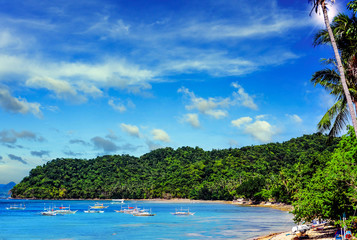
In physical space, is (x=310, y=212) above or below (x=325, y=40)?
below

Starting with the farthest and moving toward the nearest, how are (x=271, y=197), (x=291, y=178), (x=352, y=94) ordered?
(x=271, y=197) < (x=291, y=178) < (x=352, y=94)

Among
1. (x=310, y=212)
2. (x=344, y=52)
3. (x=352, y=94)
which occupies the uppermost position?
(x=344, y=52)

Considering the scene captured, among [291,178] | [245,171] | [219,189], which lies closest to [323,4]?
[291,178]

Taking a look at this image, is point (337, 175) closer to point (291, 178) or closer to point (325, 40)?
point (325, 40)

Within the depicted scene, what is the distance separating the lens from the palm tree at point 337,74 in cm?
1996

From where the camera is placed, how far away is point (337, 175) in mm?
18797

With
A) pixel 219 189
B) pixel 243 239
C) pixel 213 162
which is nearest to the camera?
pixel 243 239

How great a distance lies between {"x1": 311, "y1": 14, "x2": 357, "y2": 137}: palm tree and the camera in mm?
19958

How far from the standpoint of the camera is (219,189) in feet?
489

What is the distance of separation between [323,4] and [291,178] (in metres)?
74.8

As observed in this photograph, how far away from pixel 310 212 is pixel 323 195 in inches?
119

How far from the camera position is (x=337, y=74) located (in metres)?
21.7

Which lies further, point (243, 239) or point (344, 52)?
point (243, 239)

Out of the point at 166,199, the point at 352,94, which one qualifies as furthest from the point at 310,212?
the point at 166,199
